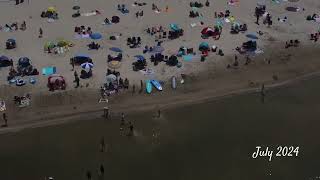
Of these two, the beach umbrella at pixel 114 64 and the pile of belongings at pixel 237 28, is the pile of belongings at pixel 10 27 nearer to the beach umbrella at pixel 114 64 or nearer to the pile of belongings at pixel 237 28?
the beach umbrella at pixel 114 64

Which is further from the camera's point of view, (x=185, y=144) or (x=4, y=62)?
(x=4, y=62)

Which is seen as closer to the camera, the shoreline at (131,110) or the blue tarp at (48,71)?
the shoreline at (131,110)

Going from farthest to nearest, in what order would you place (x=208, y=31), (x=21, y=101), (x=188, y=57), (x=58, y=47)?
(x=208, y=31), (x=58, y=47), (x=188, y=57), (x=21, y=101)

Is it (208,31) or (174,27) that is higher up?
(174,27)

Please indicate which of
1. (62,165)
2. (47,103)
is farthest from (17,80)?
(62,165)

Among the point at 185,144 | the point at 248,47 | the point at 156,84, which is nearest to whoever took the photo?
the point at 185,144

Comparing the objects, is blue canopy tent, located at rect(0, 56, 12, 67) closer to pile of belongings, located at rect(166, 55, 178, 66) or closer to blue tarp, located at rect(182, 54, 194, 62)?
pile of belongings, located at rect(166, 55, 178, 66)

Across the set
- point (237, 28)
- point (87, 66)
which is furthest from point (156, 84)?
point (237, 28)

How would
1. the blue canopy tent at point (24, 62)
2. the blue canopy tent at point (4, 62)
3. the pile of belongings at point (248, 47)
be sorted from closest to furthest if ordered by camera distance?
the blue canopy tent at point (24, 62)
the blue canopy tent at point (4, 62)
the pile of belongings at point (248, 47)

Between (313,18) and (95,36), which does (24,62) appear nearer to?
(95,36)

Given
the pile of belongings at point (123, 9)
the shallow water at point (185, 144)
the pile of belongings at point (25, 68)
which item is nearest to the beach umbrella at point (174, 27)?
the pile of belongings at point (123, 9)
